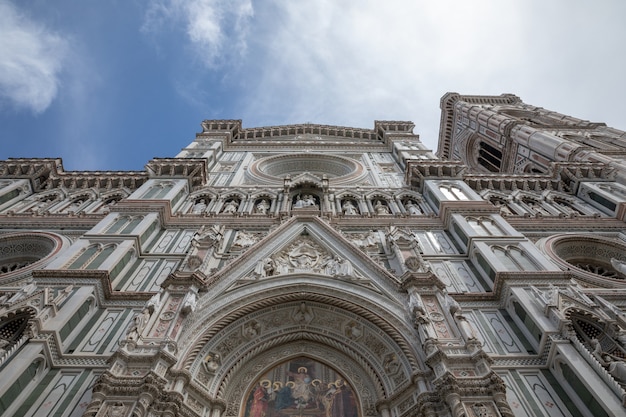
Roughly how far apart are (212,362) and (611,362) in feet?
22.3

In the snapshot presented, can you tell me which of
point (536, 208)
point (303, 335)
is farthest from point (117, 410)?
point (536, 208)

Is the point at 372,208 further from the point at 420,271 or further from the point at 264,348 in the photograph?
the point at 264,348

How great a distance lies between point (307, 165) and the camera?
2233 cm

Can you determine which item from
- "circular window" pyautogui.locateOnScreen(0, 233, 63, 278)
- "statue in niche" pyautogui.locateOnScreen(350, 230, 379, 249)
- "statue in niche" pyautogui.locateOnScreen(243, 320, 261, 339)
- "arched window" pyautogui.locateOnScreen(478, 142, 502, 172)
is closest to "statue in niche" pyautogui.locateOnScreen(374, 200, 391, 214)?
"statue in niche" pyautogui.locateOnScreen(350, 230, 379, 249)

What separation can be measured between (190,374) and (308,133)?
2160 centimetres

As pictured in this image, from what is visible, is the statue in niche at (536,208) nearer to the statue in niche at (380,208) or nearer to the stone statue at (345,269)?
the statue in niche at (380,208)

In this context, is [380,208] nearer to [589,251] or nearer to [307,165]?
[589,251]

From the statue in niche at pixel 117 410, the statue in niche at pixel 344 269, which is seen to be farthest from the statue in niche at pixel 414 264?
the statue in niche at pixel 117 410

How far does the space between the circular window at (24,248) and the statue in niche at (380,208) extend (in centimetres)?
970

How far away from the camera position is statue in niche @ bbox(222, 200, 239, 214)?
15.0m

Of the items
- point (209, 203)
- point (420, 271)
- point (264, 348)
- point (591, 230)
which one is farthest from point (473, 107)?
point (264, 348)

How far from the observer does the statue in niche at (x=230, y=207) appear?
15.0 metres

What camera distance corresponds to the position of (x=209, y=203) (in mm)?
15906

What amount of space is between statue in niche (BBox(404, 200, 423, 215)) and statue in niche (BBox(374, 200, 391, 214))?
0.70 metres
